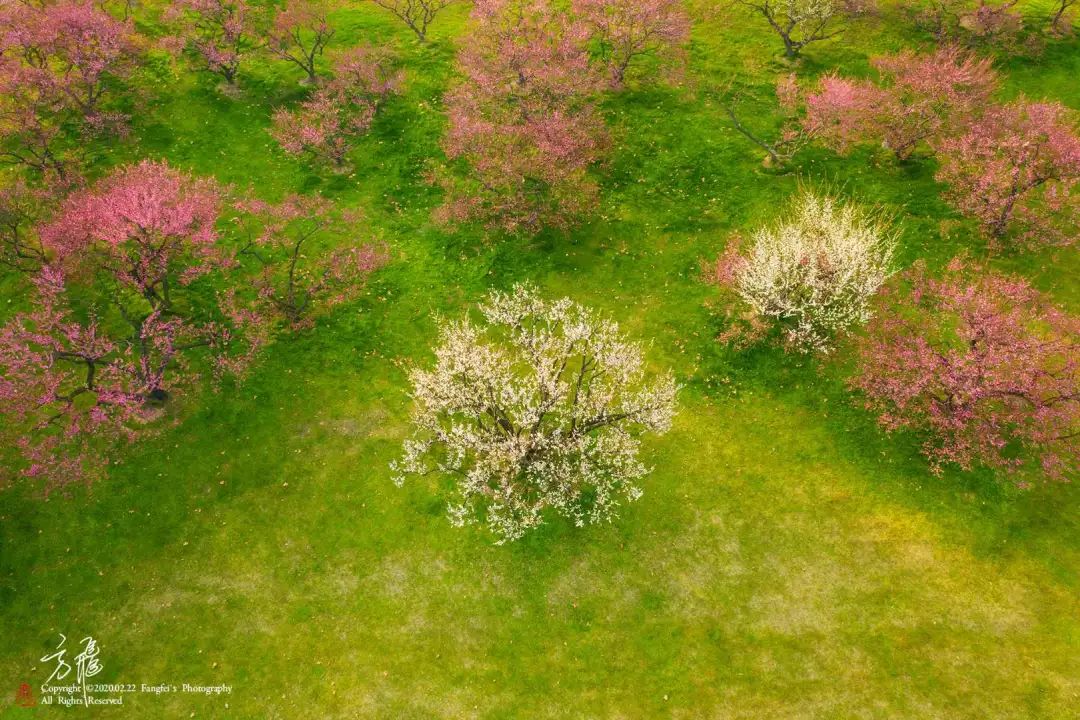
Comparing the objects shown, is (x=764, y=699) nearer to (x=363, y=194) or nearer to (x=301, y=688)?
(x=301, y=688)

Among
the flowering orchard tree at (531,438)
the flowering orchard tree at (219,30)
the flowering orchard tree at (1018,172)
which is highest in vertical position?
the flowering orchard tree at (1018,172)

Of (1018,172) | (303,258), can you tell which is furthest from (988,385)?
(303,258)

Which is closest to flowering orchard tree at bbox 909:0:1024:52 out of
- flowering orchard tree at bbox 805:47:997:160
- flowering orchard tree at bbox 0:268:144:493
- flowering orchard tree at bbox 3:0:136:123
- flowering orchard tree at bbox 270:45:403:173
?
flowering orchard tree at bbox 805:47:997:160

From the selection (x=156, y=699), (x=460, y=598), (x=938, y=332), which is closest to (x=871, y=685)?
(x=460, y=598)

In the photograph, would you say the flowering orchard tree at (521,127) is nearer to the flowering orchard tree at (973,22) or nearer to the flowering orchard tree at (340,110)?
the flowering orchard tree at (340,110)

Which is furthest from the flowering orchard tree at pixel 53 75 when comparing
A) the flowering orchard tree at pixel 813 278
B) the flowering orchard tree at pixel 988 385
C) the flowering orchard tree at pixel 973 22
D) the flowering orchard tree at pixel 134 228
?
the flowering orchard tree at pixel 973 22
